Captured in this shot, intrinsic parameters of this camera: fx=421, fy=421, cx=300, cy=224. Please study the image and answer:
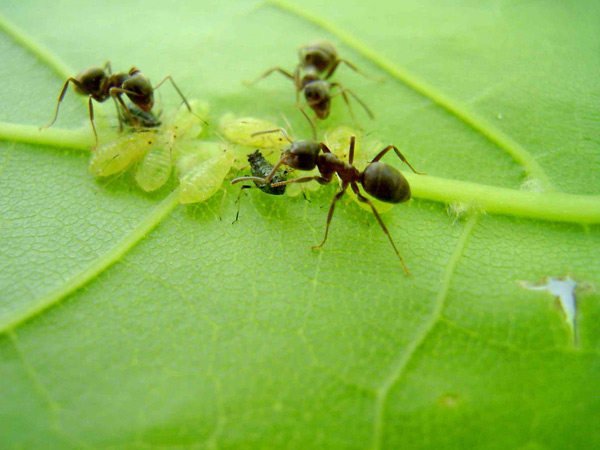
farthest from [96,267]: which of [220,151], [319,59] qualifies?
[319,59]

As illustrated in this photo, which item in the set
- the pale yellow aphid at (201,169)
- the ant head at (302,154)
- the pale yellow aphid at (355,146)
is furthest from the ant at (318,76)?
the pale yellow aphid at (201,169)

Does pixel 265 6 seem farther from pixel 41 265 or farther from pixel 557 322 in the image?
pixel 557 322

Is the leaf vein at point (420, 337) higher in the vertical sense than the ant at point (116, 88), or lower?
lower

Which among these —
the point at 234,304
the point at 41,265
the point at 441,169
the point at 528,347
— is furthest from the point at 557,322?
the point at 41,265

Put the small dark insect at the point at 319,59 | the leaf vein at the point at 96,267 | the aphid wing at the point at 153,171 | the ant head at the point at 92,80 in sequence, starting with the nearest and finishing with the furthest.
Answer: the leaf vein at the point at 96,267 < the aphid wing at the point at 153,171 < the ant head at the point at 92,80 < the small dark insect at the point at 319,59

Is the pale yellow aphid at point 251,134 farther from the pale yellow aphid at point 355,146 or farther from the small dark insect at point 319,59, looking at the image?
the small dark insect at point 319,59

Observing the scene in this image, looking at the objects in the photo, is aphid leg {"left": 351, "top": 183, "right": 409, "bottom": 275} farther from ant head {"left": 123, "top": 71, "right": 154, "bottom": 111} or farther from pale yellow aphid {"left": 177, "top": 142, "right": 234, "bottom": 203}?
ant head {"left": 123, "top": 71, "right": 154, "bottom": 111}
